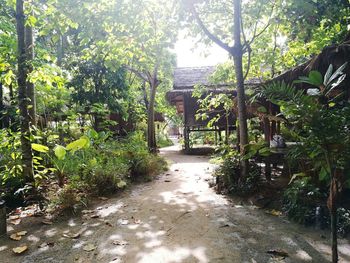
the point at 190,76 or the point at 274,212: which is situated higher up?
the point at 190,76

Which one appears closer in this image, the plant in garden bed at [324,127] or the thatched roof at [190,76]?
the plant in garden bed at [324,127]

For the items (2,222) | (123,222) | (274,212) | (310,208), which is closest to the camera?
(2,222)

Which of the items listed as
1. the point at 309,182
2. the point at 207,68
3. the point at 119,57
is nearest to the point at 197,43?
the point at 119,57

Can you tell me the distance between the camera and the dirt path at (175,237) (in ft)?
10.5

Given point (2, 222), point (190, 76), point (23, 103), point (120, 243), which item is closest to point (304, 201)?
point (120, 243)

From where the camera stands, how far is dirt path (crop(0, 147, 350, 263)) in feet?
10.5

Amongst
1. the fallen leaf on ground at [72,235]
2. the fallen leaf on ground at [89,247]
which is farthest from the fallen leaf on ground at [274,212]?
the fallen leaf on ground at [72,235]

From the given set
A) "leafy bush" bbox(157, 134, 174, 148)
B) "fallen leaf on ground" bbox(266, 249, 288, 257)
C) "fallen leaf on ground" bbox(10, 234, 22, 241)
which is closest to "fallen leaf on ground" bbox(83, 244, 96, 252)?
"fallen leaf on ground" bbox(10, 234, 22, 241)

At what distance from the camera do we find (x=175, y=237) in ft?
12.3

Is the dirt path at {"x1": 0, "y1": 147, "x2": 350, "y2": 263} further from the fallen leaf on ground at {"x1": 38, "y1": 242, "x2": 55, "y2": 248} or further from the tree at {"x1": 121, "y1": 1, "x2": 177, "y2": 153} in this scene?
the tree at {"x1": 121, "y1": 1, "x2": 177, "y2": 153}

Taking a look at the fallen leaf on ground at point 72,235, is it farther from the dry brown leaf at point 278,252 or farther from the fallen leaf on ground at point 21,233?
the dry brown leaf at point 278,252

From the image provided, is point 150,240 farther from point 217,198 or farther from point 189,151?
Answer: point 189,151

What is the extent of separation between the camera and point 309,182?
4.46m

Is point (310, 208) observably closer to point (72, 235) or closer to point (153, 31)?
point (72, 235)
